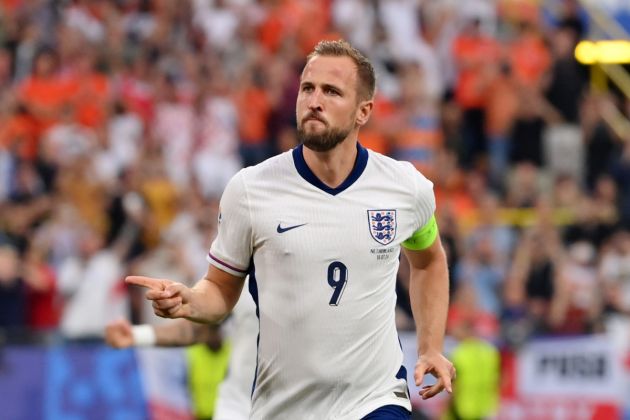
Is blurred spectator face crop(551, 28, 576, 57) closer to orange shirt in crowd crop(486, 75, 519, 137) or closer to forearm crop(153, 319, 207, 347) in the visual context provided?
orange shirt in crowd crop(486, 75, 519, 137)

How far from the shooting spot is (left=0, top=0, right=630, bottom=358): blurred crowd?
45.6ft

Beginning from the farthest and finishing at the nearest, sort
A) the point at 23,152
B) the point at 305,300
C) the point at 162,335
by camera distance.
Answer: the point at 23,152
the point at 162,335
the point at 305,300

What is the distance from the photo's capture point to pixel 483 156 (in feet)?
57.1

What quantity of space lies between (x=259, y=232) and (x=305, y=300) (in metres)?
0.35

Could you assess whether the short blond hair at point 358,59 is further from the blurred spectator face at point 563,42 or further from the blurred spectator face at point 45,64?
the blurred spectator face at point 563,42

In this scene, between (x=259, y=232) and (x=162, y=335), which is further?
(x=162, y=335)

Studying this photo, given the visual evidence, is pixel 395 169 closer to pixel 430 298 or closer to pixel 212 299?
pixel 430 298

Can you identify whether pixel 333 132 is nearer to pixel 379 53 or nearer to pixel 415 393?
pixel 415 393

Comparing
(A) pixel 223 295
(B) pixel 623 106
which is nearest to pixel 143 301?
(A) pixel 223 295

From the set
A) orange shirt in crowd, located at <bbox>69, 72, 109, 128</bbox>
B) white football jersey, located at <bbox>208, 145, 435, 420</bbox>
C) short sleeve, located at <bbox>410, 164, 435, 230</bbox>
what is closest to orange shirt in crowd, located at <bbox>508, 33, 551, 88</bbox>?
orange shirt in crowd, located at <bbox>69, 72, 109, 128</bbox>

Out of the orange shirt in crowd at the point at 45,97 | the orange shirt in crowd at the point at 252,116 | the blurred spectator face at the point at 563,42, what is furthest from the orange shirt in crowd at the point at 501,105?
the orange shirt in crowd at the point at 45,97

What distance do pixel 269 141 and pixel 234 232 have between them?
10.5 meters

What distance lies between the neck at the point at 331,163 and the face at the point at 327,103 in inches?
3.6

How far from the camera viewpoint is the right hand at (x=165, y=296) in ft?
18.7
